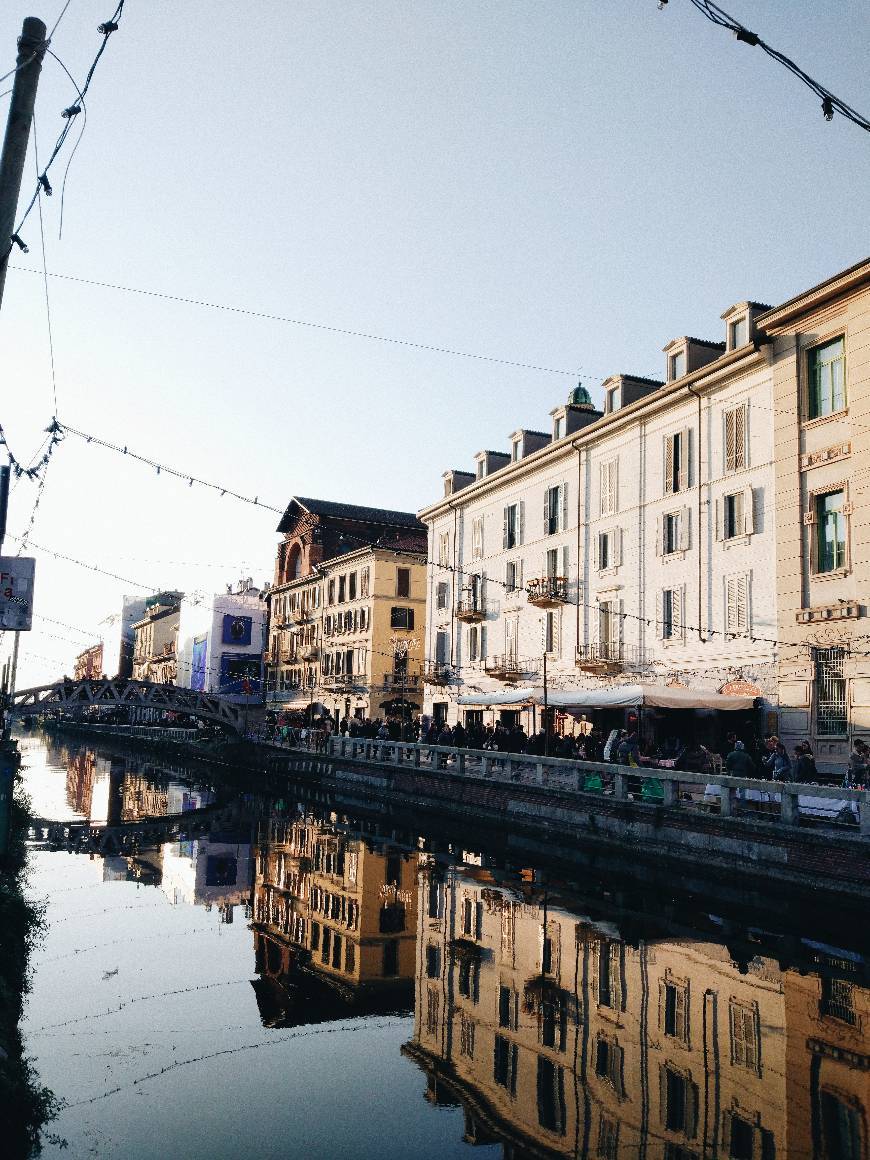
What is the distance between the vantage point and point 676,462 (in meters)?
32.4

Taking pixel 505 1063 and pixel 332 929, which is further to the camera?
pixel 332 929

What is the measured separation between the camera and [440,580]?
4931cm

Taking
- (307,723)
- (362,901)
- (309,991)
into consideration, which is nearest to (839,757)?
(362,901)

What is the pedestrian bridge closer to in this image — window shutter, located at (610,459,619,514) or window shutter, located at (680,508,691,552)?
window shutter, located at (610,459,619,514)

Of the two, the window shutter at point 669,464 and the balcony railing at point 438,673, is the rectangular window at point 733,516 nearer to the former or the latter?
the window shutter at point 669,464

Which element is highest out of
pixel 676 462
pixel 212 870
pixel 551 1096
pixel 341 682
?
pixel 676 462

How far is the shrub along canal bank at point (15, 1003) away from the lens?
703cm

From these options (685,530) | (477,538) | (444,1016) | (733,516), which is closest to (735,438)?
(733,516)

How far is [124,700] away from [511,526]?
94.7ft

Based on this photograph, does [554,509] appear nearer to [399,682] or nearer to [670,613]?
[670,613]

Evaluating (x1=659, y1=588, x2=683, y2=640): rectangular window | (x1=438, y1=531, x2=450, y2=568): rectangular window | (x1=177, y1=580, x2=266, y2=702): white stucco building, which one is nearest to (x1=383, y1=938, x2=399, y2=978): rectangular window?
(x1=659, y1=588, x2=683, y2=640): rectangular window

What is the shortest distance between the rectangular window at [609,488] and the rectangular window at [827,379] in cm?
1004

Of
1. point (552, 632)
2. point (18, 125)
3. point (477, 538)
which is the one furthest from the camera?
point (477, 538)

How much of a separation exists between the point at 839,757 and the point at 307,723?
137ft
